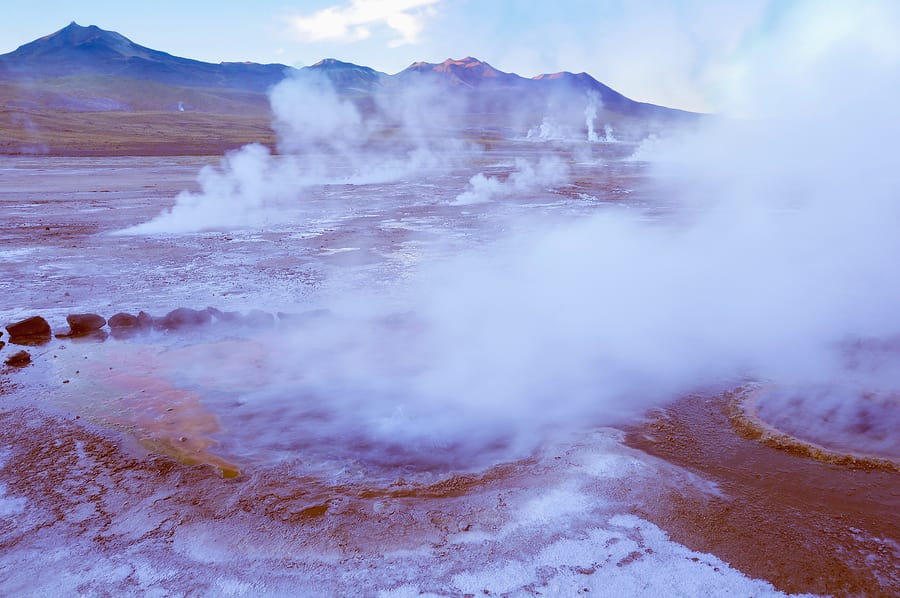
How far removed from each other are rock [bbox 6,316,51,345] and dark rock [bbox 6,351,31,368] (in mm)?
624

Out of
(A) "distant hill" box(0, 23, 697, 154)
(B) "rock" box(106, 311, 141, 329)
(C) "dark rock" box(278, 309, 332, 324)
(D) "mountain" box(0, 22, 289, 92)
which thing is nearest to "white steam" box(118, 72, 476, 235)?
(A) "distant hill" box(0, 23, 697, 154)

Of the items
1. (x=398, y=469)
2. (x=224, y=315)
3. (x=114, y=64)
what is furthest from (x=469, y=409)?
(x=114, y=64)

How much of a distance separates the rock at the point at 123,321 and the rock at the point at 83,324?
0.13 meters

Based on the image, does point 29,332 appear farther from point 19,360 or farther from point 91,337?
point 19,360

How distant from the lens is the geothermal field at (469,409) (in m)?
3.47

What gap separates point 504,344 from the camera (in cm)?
680

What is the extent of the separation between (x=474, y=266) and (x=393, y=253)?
1.98m

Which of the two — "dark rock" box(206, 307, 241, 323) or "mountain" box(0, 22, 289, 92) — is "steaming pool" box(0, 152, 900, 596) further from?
"mountain" box(0, 22, 289, 92)

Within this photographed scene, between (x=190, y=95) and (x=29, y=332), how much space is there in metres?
103

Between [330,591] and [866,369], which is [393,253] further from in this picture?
[330,591]

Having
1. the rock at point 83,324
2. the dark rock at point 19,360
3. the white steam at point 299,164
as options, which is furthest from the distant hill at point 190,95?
the dark rock at point 19,360

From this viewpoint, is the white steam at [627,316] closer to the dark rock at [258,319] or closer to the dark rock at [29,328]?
the dark rock at [258,319]

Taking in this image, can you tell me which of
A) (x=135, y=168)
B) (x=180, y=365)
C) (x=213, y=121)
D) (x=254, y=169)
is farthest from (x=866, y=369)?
(x=213, y=121)

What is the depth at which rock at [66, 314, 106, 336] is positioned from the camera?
7473mm
